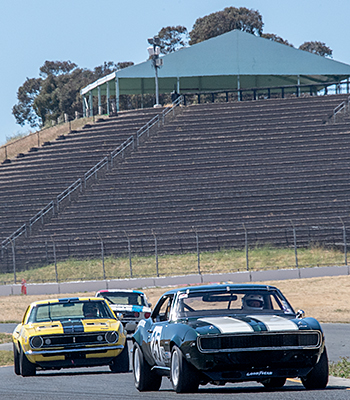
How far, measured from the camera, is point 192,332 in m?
8.76

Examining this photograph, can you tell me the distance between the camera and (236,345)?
866cm

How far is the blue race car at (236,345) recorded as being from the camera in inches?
338

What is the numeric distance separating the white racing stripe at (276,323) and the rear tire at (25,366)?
4.75 metres

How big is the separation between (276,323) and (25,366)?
5.33 m

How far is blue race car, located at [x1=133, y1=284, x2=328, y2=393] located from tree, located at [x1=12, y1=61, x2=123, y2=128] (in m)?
94.7

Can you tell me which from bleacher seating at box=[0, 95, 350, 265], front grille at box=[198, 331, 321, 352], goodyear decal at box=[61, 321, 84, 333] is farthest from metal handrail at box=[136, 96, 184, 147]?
front grille at box=[198, 331, 321, 352]

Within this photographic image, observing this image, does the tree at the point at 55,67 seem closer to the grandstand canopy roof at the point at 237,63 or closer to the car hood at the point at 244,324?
the grandstand canopy roof at the point at 237,63

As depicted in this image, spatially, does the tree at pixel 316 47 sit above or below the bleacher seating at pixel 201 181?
above

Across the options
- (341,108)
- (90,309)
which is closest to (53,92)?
(341,108)

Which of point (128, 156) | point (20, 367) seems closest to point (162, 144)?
point (128, 156)

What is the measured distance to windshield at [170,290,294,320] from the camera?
966 centimetres

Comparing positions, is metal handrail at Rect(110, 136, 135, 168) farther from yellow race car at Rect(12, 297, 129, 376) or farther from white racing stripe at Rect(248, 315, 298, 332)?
white racing stripe at Rect(248, 315, 298, 332)

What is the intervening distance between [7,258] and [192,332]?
97.1 ft

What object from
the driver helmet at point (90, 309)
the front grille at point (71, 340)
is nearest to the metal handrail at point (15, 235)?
the driver helmet at point (90, 309)
